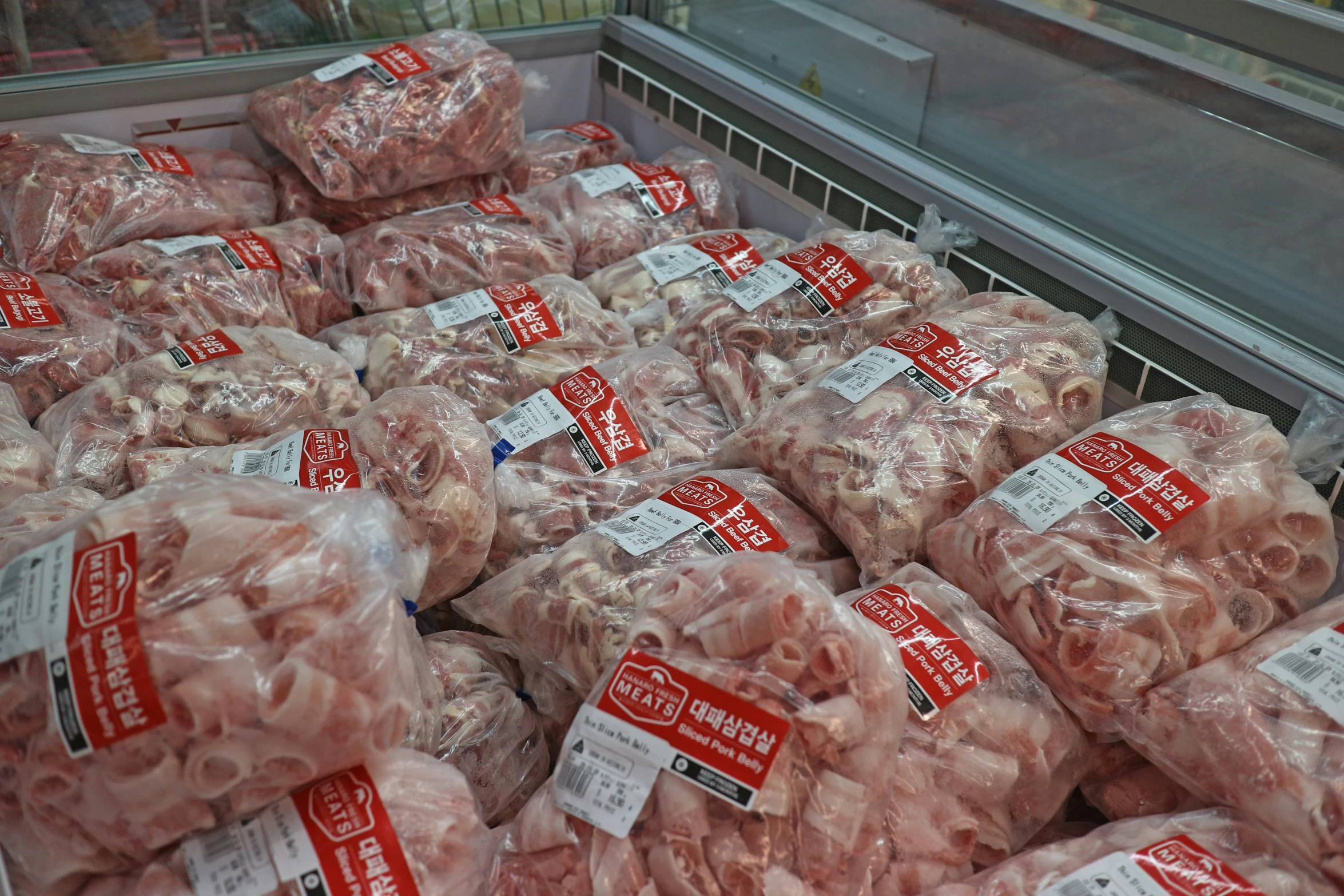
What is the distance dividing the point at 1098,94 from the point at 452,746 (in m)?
1.45

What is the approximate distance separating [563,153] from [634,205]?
28 centimetres

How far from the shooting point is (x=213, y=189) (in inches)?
73.6

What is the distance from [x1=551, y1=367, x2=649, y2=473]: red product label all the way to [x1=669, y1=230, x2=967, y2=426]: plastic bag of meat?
18 cm

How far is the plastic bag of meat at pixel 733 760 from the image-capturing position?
2.86 feet

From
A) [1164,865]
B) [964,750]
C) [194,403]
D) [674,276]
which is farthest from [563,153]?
[1164,865]

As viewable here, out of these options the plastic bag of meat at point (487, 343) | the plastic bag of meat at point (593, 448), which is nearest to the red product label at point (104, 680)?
the plastic bag of meat at point (593, 448)

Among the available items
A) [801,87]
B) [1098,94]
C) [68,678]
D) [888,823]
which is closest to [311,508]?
[68,678]

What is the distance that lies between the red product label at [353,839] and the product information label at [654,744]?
0.16m

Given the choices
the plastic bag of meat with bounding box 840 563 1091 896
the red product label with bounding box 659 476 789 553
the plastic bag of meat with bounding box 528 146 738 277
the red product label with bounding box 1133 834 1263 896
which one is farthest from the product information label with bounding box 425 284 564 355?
the red product label with bounding box 1133 834 1263 896

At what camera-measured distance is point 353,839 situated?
2.88 ft

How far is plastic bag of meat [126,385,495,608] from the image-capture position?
4.07 feet

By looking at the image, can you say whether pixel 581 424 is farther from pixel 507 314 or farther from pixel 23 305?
pixel 23 305

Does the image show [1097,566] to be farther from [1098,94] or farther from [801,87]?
[801,87]

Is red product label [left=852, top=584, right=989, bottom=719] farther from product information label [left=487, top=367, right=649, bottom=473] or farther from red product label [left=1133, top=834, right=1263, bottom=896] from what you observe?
product information label [left=487, top=367, right=649, bottom=473]
